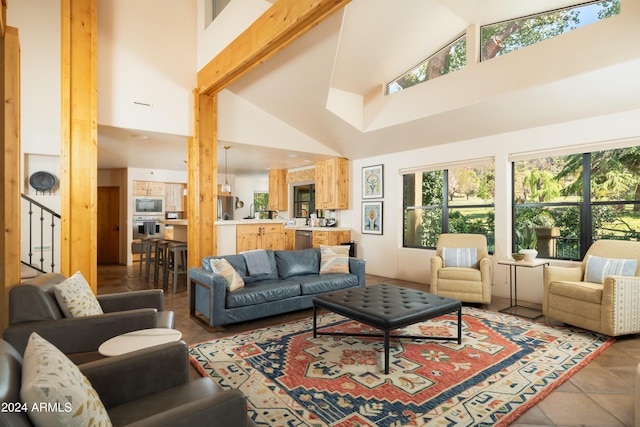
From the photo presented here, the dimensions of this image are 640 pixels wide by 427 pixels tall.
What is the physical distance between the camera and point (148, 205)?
29.4 ft

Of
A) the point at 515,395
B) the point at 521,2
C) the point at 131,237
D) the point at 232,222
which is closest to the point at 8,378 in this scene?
the point at 515,395

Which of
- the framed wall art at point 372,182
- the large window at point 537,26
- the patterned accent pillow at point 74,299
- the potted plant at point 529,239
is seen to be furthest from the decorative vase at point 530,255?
the patterned accent pillow at point 74,299

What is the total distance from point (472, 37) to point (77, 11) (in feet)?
16.4

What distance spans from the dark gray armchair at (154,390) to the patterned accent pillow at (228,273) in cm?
204

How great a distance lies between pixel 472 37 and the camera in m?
4.59

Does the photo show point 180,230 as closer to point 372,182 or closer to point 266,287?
point 266,287

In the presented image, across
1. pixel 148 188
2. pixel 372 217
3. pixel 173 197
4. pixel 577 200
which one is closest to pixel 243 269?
pixel 372 217

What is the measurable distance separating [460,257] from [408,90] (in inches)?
102

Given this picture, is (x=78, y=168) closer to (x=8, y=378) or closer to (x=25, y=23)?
(x=25, y=23)

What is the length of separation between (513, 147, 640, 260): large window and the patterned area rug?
1587mm

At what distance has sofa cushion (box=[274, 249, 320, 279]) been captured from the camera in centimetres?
459

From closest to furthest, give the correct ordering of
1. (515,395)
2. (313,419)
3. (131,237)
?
(313,419), (515,395), (131,237)

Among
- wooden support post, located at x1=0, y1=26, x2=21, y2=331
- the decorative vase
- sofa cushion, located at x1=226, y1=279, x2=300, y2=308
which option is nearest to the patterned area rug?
sofa cushion, located at x1=226, y1=279, x2=300, y2=308

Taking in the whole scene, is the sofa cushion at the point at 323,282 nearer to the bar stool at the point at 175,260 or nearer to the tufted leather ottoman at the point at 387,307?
the tufted leather ottoman at the point at 387,307
